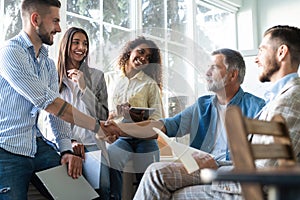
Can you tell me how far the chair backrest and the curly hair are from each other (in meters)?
1.24

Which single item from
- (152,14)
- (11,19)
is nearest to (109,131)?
(11,19)

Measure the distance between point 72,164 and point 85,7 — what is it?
181 cm

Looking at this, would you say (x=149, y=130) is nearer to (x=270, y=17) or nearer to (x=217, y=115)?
(x=217, y=115)

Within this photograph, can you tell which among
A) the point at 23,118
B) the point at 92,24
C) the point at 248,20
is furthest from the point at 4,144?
the point at 248,20

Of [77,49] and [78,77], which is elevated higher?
[77,49]

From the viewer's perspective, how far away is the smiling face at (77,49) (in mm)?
2365

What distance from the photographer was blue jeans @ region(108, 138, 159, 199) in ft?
7.59

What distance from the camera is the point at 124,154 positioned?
2.31 meters

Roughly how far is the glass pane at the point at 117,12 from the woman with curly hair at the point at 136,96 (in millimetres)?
1583

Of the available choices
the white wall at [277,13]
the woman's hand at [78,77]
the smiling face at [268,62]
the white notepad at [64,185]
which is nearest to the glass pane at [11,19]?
the woman's hand at [78,77]

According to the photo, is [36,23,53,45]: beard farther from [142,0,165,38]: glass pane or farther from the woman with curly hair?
[142,0,165,38]: glass pane

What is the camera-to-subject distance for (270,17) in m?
6.04

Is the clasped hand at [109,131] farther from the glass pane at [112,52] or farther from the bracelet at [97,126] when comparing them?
the glass pane at [112,52]

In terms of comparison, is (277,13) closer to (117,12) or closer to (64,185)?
(117,12)
